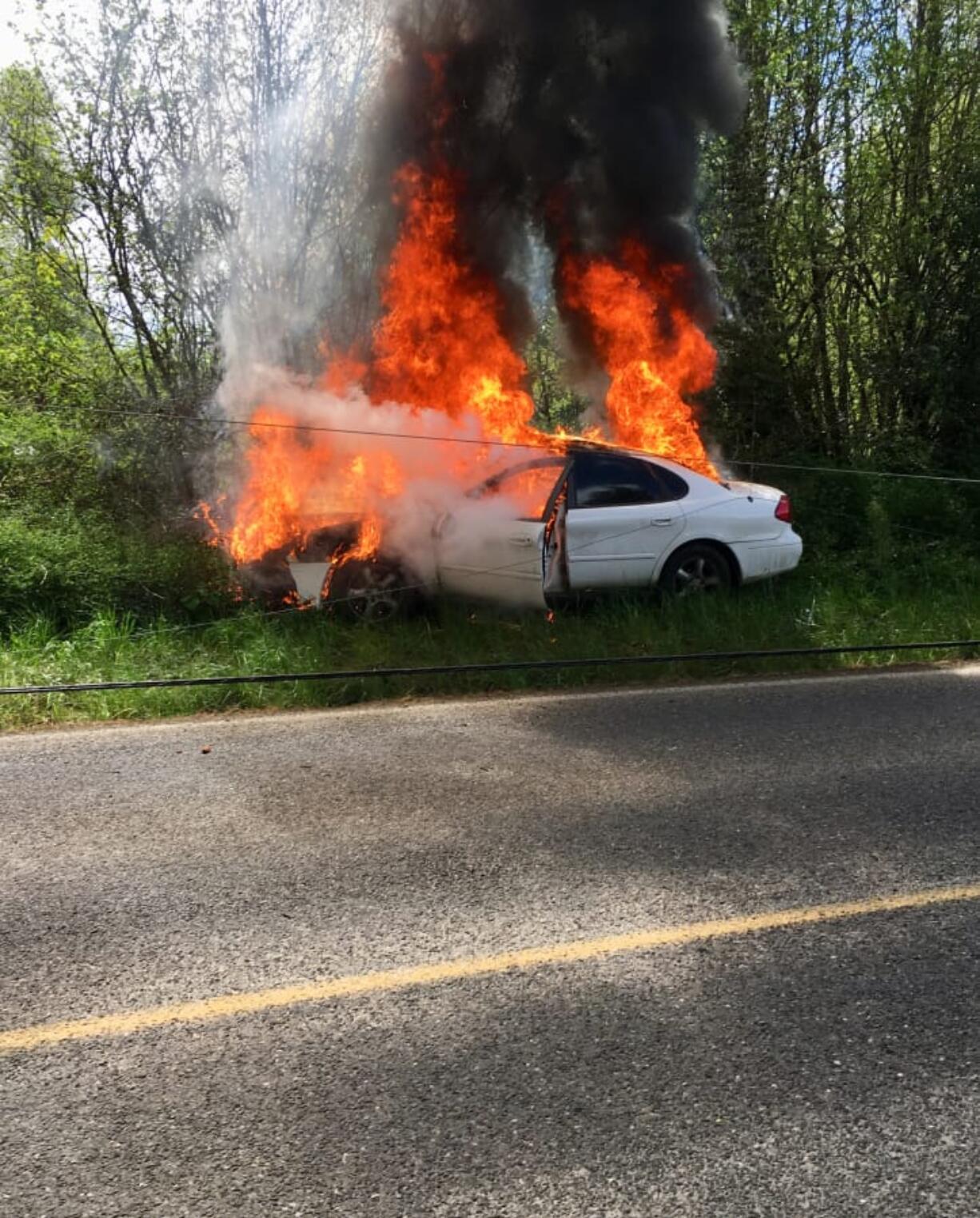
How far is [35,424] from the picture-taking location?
11086 mm

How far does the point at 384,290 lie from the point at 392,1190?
9492mm

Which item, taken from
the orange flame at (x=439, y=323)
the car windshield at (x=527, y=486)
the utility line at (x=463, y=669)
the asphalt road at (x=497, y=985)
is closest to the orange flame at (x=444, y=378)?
the orange flame at (x=439, y=323)

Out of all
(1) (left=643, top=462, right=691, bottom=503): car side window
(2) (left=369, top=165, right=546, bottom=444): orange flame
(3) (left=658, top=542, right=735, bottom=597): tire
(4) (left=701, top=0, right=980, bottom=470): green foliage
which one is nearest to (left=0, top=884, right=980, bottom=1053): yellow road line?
(3) (left=658, top=542, right=735, bottom=597): tire

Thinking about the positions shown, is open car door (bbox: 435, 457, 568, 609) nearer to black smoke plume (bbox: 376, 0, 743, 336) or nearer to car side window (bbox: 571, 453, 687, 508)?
car side window (bbox: 571, 453, 687, 508)

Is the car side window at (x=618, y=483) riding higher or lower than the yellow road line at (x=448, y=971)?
higher

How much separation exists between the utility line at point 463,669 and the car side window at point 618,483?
5.08 ft

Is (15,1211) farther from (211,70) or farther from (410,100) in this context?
(211,70)

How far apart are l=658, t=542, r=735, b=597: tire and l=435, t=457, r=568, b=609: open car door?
1250 millimetres

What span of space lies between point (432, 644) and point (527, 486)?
1.65m

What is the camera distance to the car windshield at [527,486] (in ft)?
26.7

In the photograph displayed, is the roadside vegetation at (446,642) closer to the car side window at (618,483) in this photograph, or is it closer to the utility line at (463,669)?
the utility line at (463,669)

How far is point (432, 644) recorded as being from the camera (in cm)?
766

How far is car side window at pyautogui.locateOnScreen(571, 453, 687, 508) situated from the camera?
826cm

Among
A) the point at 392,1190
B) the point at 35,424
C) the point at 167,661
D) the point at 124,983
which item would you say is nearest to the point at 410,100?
the point at 35,424
